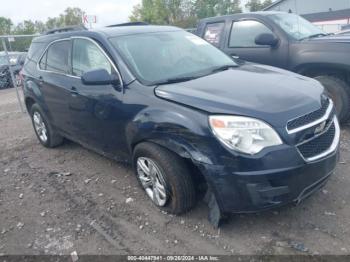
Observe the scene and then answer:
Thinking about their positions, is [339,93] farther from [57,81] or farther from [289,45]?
[57,81]

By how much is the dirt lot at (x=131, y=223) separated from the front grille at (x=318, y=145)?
2.25ft

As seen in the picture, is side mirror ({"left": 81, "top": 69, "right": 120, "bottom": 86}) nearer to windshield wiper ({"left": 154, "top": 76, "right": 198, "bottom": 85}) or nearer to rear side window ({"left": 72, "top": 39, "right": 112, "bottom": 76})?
rear side window ({"left": 72, "top": 39, "right": 112, "bottom": 76})

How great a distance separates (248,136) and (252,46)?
12.7ft

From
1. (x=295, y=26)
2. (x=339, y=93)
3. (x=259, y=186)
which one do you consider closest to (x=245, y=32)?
(x=295, y=26)

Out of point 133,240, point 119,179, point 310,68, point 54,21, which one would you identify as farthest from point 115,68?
point 54,21

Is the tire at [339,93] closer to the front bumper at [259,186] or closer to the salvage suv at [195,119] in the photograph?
the salvage suv at [195,119]

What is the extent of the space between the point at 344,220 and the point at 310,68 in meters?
3.06

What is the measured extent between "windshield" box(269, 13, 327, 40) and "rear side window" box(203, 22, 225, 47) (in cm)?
101

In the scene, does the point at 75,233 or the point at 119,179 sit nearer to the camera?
the point at 75,233

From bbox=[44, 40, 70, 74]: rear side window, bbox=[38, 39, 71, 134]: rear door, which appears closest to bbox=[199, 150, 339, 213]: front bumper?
bbox=[38, 39, 71, 134]: rear door

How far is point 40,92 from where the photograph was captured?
5293 millimetres

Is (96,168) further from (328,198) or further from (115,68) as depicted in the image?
(328,198)

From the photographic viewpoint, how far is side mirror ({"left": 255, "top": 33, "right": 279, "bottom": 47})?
5785mm

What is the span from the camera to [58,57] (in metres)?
4.91
